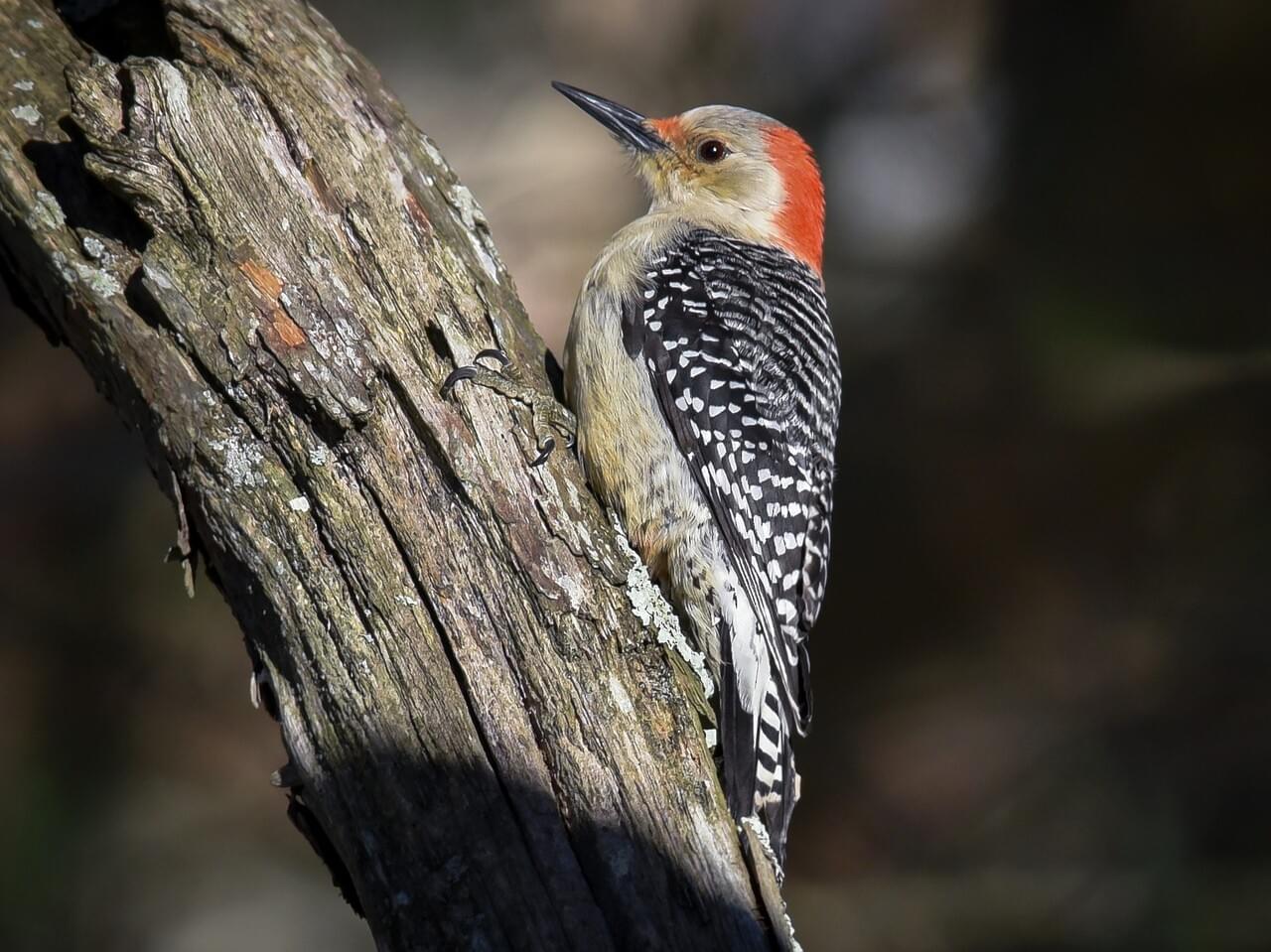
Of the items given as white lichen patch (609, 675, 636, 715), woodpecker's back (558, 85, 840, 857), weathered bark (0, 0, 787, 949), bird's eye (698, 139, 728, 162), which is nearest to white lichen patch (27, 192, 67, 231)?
weathered bark (0, 0, 787, 949)

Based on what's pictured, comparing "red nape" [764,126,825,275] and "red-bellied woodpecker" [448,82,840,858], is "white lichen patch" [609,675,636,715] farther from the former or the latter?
"red nape" [764,126,825,275]

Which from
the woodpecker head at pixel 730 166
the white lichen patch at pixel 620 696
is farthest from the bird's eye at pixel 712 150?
the white lichen patch at pixel 620 696

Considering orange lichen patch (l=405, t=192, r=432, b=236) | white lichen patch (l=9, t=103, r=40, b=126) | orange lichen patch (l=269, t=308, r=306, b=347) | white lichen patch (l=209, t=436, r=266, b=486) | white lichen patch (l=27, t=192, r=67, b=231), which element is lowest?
white lichen patch (l=209, t=436, r=266, b=486)

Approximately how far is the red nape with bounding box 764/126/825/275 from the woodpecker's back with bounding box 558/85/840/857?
Result: 38cm

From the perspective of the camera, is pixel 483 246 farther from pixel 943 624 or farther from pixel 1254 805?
pixel 1254 805

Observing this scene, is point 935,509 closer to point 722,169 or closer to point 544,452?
point 722,169

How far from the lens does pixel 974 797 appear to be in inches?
249

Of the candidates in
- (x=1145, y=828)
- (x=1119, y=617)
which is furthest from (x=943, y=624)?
(x=1145, y=828)

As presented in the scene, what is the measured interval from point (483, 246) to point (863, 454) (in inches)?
136

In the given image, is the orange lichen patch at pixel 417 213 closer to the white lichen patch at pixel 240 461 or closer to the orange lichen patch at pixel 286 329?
the orange lichen patch at pixel 286 329

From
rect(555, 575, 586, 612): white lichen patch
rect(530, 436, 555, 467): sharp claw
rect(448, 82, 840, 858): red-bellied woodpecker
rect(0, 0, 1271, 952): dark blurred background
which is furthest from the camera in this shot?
rect(0, 0, 1271, 952): dark blurred background

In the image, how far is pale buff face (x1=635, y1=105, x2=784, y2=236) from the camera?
15.7 feet

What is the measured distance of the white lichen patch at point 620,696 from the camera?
2.89 meters

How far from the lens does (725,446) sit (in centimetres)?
377
